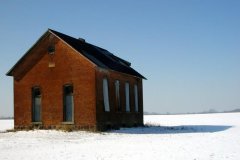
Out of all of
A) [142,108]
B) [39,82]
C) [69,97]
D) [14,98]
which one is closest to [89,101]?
[69,97]

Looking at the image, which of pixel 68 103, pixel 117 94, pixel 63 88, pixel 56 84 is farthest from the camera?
pixel 117 94

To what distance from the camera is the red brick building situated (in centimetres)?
2873

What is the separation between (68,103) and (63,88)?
1.18 metres

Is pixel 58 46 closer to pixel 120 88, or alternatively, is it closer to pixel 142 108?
pixel 120 88

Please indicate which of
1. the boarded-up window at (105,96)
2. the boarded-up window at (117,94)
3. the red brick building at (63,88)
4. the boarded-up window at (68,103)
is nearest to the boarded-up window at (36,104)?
the red brick building at (63,88)

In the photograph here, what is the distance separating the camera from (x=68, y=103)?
Result: 29562 mm

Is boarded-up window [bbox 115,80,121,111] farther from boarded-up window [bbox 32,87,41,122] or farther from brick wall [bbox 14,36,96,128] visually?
boarded-up window [bbox 32,87,41,122]

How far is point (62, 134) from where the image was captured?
1032 inches

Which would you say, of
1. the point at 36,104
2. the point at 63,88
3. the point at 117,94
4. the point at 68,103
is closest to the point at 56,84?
the point at 63,88

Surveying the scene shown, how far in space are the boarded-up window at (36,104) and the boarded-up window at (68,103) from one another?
8.01ft

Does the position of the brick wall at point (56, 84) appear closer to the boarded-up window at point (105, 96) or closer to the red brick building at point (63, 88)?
the red brick building at point (63, 88)

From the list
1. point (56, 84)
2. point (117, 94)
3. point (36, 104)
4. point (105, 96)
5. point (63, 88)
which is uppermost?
point (56, 84)

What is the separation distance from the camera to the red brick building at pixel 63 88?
1131 inches

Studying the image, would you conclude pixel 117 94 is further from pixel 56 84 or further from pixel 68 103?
pixel 56 84
